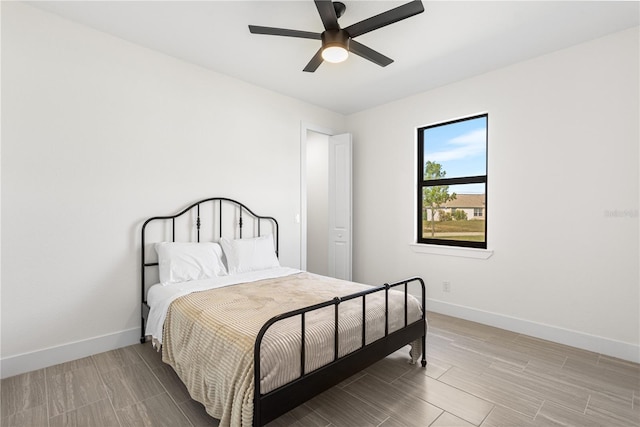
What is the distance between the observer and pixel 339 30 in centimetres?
227

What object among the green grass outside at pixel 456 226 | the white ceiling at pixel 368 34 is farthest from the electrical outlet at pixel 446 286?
the white ceiling at pixel 368 34

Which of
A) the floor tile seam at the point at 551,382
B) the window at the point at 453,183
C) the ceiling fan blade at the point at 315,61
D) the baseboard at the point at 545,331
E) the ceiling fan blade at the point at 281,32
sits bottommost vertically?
the floor tile seam at the point at 551,382

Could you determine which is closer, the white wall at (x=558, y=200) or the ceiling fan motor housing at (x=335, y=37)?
the ceiling fan motor housing at (x=335, y=37)

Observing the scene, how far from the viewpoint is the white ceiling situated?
236 centimetres

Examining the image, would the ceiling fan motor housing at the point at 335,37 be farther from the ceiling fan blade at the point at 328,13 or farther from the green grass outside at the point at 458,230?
the green grass outside at the point at 458,230

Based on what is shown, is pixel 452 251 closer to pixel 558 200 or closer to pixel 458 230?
pixel 458 230

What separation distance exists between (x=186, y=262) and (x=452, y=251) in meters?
2.90

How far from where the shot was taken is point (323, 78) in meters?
3.59

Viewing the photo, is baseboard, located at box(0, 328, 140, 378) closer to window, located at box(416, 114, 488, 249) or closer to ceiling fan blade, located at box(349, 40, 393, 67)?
ceiling fan blade, located at box(349, 40, 393, 67)

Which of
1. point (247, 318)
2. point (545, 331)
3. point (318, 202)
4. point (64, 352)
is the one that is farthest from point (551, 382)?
point (318, 202)

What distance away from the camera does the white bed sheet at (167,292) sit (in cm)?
244

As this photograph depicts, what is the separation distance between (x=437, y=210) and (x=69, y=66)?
397 cm

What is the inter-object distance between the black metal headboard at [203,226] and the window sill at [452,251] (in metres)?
1.80

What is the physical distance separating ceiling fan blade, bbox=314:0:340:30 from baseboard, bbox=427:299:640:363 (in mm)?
3187
